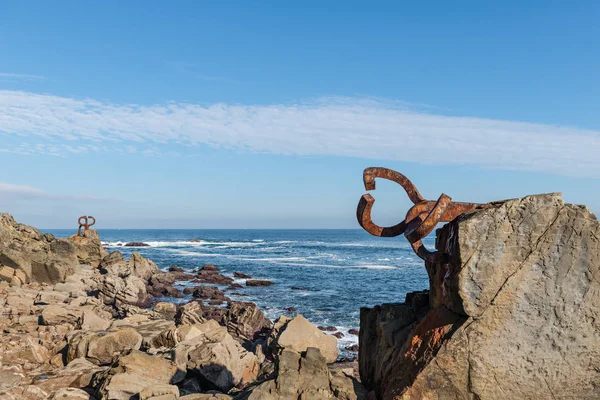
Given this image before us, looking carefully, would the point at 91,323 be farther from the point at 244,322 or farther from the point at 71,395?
the point at 71,395

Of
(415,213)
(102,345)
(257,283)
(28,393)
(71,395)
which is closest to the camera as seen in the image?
(415,213)

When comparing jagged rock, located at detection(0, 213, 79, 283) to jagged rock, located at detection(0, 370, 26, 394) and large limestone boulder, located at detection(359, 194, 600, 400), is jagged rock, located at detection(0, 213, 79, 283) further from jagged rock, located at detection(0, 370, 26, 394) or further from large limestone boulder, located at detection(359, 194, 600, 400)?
large limestone boulder, located at detection(359, 194, 600, 400)

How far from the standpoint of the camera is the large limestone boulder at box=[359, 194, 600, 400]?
194 inches

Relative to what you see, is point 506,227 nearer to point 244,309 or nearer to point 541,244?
point 541,244

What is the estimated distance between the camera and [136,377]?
28.1 ft

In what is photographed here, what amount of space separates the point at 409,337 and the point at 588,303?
191cm

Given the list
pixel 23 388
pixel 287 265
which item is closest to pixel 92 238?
pixel 287 265

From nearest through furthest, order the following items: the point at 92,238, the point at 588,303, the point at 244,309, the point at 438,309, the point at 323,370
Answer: the point at 588,303 < the point at 438,309 < the point at 323,370 < the point at 244,309 < the point at 92,238

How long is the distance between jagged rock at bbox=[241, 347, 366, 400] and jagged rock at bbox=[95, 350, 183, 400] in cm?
283

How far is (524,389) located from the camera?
5020 millimetres

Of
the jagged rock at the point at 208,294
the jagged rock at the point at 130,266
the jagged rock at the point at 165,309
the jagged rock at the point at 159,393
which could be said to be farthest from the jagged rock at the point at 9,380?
the jagged rock at the point at 130,266

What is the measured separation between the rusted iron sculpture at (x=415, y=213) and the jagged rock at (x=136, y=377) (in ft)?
15.5

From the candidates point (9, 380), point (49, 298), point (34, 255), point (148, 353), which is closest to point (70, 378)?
point (9, 380)

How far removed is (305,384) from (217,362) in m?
4.58
